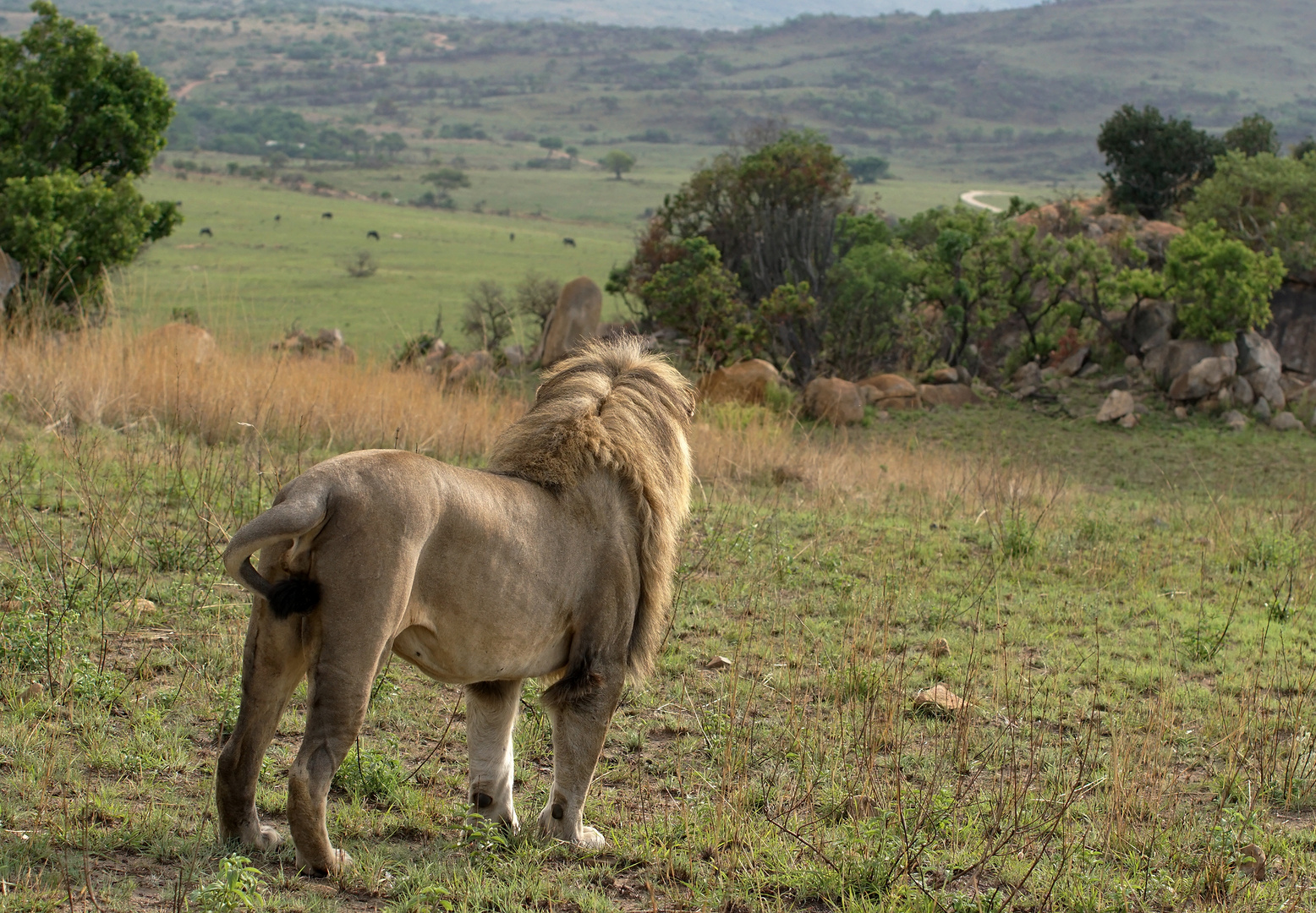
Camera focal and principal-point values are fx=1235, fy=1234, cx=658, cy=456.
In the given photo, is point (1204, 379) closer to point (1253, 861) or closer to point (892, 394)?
point (892, 394)

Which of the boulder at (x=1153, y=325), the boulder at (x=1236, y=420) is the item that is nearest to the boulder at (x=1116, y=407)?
the boulder at (x=1236, y=420)

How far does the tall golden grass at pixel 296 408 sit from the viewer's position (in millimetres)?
9492

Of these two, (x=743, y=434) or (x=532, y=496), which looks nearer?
(x=532, y=496)

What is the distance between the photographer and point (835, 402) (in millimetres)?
16297

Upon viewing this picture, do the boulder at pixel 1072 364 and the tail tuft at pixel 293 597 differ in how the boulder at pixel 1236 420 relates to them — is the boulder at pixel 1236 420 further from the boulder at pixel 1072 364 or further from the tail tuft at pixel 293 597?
the tail tuft at pixel 293 597

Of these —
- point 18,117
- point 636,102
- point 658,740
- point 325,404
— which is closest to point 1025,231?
point 325,404

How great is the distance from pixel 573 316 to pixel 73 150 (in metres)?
6.72

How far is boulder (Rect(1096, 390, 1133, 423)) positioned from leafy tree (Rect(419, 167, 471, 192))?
178 ft

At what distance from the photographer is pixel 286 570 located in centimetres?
341

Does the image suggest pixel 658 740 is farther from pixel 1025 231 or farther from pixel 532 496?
pixel 1025 231

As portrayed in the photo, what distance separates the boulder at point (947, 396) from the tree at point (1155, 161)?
8.56 m

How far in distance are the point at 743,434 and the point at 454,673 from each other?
8.62 metres

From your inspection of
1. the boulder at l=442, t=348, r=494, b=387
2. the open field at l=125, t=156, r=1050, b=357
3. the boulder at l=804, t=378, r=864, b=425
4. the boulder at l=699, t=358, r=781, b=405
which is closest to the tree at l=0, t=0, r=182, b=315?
the open field at l=125, t=156, r=1050, b=357

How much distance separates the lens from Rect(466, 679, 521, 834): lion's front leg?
158 inches
